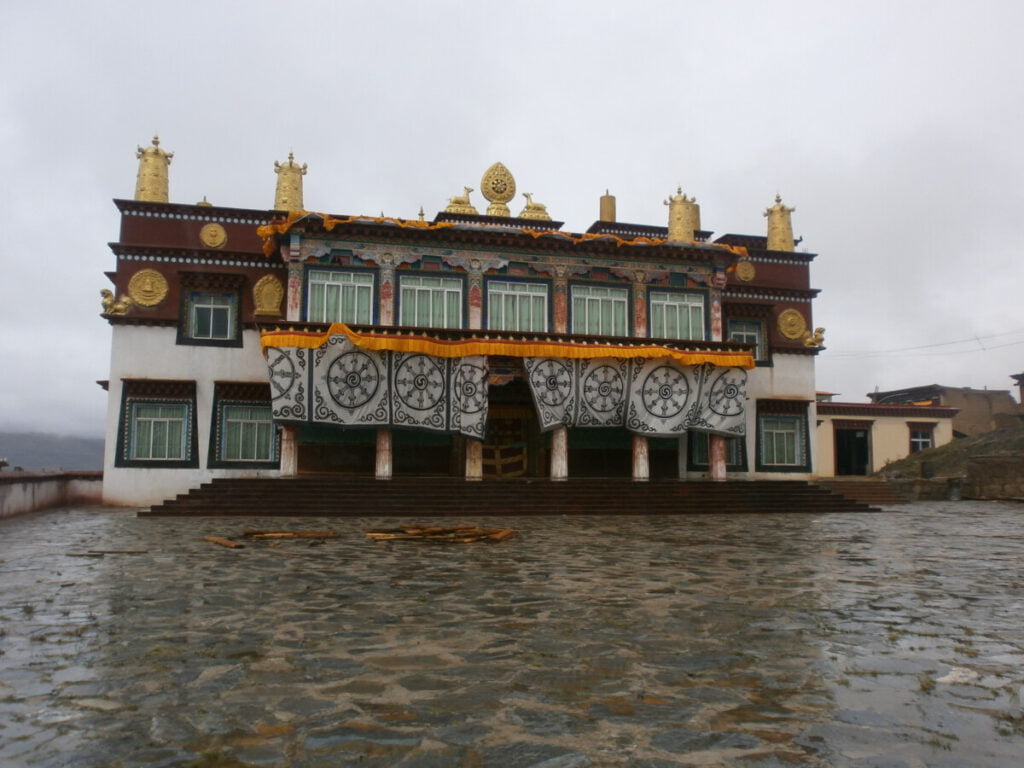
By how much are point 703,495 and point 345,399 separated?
925cm

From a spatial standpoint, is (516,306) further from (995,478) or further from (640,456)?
(995,478)

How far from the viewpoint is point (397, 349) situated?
2030 centimetres

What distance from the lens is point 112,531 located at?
14047 mm

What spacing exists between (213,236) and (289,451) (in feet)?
23.1

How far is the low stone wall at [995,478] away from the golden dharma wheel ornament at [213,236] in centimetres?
2439

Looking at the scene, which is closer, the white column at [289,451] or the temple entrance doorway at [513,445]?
the white column at [289,451]

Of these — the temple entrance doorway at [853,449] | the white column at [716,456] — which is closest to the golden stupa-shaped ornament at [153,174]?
the white column at [716,456]

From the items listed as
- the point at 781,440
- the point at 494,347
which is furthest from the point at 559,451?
the point at 781,440

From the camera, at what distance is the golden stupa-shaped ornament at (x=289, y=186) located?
25.3 metres

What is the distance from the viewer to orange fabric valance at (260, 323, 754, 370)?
2012cm

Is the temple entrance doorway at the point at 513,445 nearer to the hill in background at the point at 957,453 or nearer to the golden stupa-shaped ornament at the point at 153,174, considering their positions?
the golden stupa-shaped ornament at the point at 153,174

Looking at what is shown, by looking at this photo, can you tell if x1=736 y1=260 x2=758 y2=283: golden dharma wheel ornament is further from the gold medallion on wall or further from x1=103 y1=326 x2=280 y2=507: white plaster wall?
x1=103 y1=326 x2=280 y2=507: white plaster wall

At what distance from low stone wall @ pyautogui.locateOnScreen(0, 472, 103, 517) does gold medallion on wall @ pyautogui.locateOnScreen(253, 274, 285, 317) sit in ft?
21.8

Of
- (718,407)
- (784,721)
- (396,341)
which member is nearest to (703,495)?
(718,407)
